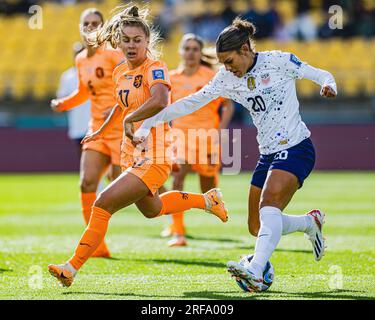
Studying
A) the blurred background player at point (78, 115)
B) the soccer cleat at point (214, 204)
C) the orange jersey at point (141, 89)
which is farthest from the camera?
the blurred background player at point (78, 115)

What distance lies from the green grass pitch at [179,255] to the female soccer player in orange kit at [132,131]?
17.9 inches

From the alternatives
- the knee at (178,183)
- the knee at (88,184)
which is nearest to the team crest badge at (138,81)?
the knee at (88,184)

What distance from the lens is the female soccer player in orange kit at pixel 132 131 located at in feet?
22.0

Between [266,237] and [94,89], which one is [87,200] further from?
[266,237]

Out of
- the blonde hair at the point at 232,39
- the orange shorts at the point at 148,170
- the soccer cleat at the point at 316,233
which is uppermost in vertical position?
the blonde hair at the point at 232,39

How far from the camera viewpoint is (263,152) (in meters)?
6.84

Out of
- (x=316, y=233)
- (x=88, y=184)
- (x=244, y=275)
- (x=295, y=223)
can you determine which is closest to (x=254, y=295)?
(x=244, y=275)

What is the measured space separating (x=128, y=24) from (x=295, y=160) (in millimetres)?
1703

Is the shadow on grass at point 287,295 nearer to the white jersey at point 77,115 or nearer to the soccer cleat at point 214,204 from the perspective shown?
the soccer cleat at point 214,204

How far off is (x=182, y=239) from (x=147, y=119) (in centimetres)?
336

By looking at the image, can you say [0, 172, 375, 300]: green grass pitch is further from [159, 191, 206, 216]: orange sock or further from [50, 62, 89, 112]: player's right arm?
[50, 62, 89, 112]: player's right arm

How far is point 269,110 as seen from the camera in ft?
22.0

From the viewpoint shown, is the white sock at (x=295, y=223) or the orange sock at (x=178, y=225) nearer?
the white sock at (x=295, y=223)
